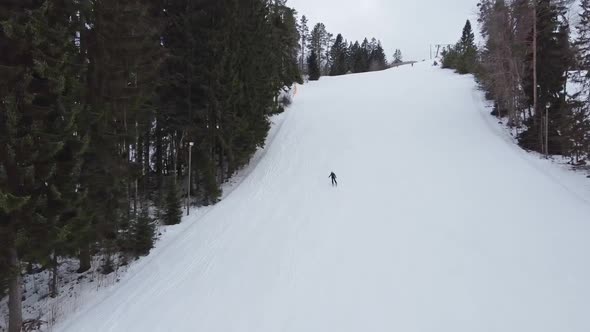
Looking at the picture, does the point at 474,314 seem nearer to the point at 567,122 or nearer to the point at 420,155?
the point at 567,122

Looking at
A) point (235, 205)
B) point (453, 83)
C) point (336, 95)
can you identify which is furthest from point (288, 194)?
point (453, 83)

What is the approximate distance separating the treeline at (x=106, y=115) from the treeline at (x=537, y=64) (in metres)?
16.6

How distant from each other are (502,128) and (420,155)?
Answer: 9.00 metres

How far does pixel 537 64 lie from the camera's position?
76.3 ft

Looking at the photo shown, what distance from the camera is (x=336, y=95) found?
144 ft

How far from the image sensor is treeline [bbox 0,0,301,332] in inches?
335

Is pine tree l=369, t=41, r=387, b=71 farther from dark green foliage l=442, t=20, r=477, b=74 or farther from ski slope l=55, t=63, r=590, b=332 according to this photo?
ski slope l=55, t=63, r=590, b=332

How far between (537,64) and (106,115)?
80.2 feet

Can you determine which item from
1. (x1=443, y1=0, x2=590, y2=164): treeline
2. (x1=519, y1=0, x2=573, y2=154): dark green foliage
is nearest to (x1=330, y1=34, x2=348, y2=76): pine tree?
(x1=443, y1=0, x2=590, y2=164): treeline

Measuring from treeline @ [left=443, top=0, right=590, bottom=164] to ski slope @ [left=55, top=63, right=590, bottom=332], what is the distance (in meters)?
2.06

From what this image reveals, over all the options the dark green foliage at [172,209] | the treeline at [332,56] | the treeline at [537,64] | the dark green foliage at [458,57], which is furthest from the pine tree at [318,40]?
the dark green foliage at [172,209]

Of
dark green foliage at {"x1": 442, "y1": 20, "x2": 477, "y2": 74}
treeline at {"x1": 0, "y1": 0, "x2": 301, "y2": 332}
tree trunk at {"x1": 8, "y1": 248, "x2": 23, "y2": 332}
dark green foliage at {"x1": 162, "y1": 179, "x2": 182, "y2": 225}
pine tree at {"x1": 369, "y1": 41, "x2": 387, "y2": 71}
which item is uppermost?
pine tree at {"x1": 369, "y1": 41, "x2": 387, "y2": 71}

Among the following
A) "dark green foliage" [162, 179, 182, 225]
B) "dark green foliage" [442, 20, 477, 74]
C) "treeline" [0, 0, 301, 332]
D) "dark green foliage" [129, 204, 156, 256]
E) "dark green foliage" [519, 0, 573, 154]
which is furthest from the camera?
"dark green foliage" [442, 20, 477, 74]

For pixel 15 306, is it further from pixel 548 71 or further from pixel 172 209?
pixel 548 71
